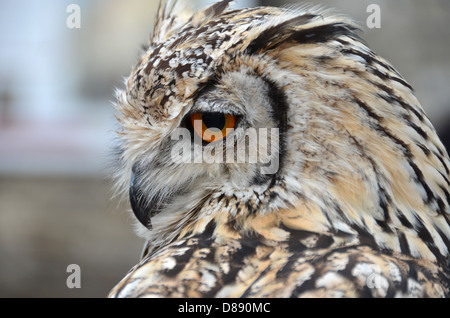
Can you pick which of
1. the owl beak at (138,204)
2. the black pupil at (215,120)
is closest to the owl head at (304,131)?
the black pupil at (215,120)

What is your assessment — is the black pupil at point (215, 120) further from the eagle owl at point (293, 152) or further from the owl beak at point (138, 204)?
the owl beak at point (138, 204)

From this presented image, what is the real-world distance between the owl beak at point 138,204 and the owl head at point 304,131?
19cm

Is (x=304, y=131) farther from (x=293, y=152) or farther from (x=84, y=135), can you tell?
(x=84, y=135)

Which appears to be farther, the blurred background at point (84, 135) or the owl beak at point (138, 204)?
the blurred background at point (84, 135)

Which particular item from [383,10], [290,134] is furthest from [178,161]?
[383,10]

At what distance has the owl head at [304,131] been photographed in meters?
1.26

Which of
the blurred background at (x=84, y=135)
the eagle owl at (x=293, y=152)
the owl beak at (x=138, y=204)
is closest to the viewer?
the eagle owl at (x=293, y=152)

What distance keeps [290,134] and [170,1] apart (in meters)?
0.81

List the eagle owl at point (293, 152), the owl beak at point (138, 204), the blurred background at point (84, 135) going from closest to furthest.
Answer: the eagle owl at point (293, 152) < the owl beak at point (138, 204) < the blurred background at point (84, 135)

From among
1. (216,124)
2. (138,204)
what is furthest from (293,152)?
(138,204)

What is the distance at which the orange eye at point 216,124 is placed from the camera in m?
1.31

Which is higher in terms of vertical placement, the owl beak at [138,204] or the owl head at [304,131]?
the owl head at [304,131]

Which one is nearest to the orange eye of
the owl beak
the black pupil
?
the black pupil

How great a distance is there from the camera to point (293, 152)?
1.28 m
